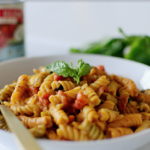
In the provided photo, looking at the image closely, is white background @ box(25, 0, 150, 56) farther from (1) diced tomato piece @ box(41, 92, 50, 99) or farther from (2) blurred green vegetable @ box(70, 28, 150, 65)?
(1) diced tomato piece @ box(41, 92, 50, 99)

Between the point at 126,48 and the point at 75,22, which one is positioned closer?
the point at 126,48

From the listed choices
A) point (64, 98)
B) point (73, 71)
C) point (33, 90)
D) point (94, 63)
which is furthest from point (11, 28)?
point (64, 98)

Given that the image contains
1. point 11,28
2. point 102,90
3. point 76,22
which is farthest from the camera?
point 76,22

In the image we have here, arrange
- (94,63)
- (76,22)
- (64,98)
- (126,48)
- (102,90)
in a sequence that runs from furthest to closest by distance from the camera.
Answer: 1. (76,22)
2. (126,48)
3. (94,63)
4. (102,90)
5. (64,98)

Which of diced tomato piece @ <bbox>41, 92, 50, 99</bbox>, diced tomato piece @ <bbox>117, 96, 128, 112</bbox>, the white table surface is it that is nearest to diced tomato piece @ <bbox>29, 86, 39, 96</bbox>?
diced tomato piece @ <bbox>41, 92, 50, 99</bbox>

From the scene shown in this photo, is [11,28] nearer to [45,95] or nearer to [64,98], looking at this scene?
[45,95]

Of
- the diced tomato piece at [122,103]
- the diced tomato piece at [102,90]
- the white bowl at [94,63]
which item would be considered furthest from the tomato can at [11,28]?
the diced tomato piece at [122,103]

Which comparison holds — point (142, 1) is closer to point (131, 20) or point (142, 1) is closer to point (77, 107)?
point (131, 20)
